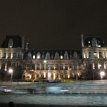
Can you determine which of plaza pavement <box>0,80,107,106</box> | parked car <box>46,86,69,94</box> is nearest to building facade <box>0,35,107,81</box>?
parked car <box>46,86,69,94</box>

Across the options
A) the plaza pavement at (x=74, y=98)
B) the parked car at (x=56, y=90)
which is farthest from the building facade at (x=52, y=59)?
the plaza pavement at (x=74, y=98)

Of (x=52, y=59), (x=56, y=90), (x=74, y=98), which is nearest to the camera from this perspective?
(x=74, y=98)

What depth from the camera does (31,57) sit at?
383 feet

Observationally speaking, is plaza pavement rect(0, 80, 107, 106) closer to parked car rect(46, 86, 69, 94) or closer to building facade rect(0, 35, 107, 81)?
parked car rect(46, 86, 69, 94)

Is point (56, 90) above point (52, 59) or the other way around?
the other way around

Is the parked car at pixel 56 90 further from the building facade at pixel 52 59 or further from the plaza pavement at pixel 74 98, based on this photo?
the building facade at pixel 52 59

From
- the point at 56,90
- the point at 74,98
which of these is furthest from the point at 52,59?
the point at 74,98

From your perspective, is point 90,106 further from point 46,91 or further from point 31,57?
point 31,57

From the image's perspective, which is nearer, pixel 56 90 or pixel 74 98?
pixel 74 98

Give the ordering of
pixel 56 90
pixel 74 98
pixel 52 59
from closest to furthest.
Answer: pixel 74 98
pixel 56 90
pixel 52 59

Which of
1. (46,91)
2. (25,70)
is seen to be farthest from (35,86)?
(25,70)

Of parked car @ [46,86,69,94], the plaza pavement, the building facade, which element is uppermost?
the building facade

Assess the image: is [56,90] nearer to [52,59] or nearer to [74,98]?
[74,98]

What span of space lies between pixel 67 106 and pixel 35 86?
10.8 metres
